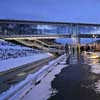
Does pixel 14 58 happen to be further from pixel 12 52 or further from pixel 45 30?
pixel 45 30

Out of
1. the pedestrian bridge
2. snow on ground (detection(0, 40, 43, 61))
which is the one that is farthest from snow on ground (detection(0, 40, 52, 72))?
the pedestrian bridge

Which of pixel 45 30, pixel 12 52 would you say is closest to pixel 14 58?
pixel 12 52

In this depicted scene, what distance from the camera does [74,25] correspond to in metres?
93.8

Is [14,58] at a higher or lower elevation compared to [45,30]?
lower

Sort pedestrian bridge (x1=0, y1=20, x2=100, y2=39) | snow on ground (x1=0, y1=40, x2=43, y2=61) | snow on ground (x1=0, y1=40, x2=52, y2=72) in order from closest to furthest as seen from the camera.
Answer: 1. snow on ground (x1=0, y1=40, x2=52, y2=72)
2. snow on ground (x1=0, y1=40, x2=43, y2=61)
3. pedestrian bridge (x1=0, y1=20, x2=100, y2=39)

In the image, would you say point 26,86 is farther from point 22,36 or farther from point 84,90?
point 22,36

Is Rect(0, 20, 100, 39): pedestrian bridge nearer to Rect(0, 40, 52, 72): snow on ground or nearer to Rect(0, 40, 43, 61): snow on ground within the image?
Rect(0, 40, 43, 61): snow on ground

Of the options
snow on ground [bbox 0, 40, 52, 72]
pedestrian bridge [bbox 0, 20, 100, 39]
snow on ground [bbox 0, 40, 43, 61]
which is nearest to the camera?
snow on ground [bbox 0, 40, 52, 72]

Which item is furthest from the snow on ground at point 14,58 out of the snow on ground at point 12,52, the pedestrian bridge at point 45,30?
the pedestrian bridge at point 45,30

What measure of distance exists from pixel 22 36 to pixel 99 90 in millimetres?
73803

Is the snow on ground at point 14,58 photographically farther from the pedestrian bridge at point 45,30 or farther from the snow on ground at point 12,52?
the pedestrian bridge at point 45,30

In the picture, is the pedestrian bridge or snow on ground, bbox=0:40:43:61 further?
the pedestrian bridge

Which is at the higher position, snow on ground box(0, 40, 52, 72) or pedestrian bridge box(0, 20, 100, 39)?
pedestrian bridge box(0, 20, 100, 39)

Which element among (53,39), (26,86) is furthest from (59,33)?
(26,86)
